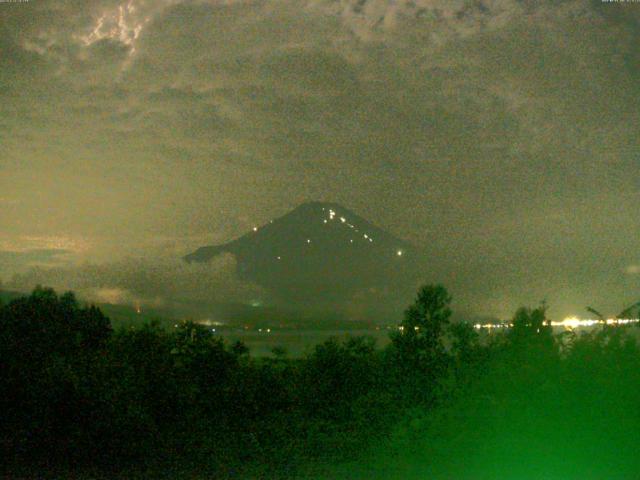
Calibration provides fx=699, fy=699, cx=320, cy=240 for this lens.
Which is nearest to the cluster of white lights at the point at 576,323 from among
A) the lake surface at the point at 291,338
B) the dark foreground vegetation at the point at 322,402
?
the dark foreground vegetation at the point at 322,402

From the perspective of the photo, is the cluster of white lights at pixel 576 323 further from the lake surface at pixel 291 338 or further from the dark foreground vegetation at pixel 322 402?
the lake surface at pixel 291 338

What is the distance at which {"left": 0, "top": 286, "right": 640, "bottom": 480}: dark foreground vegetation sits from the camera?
30.2ft

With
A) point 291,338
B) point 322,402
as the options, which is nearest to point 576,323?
point 322,402

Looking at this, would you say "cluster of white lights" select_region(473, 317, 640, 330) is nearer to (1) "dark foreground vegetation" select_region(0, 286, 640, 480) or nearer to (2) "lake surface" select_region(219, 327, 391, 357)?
(1) "dark foreground vegetation" select_region(0, 286, 640, 480)

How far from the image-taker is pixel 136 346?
1135 cm

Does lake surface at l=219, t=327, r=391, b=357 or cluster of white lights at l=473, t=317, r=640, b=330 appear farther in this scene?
lake surface at l=219, t=327, r=391, b=357

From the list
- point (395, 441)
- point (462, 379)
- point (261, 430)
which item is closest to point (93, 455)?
point (261, 430)

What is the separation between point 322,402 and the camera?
1223 cm

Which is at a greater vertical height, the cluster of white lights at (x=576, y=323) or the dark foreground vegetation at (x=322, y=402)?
the cluster of white lights at (x=576, y=323)

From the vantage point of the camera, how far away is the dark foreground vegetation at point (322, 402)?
9219 mm

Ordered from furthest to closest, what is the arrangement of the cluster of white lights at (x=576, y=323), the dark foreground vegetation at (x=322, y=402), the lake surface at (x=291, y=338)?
1. the lake surface at (x=291, y=338)
2. the cluster of white lights at (x=576, y=323)
3. the dark foreground vegetation at (x=322, y=402)

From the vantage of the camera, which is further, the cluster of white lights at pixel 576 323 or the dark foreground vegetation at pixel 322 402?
the cluster of white lights at pixel 576 323

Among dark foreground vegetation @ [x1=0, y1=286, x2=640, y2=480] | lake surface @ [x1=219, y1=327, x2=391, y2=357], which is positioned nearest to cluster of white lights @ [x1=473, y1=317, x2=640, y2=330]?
dark foreground vegetation @ [x1=0, y1=286, x2=640, y2=480]

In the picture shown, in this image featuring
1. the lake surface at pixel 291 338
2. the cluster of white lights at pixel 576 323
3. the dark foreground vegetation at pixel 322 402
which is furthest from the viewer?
the lake surface at pixel 291 338
